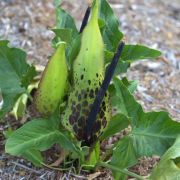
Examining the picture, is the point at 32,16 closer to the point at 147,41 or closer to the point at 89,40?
Answer: the point at 147,41

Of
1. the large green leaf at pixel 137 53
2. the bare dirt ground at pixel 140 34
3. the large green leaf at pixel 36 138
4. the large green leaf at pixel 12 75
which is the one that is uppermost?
the large green leaf at pixel 137 53

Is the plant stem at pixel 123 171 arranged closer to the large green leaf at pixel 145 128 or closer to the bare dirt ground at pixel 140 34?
the large green leaf at pixel 145 128

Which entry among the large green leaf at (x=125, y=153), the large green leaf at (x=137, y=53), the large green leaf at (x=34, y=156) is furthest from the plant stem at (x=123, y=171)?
the large green leaf at (x=137, y=53)

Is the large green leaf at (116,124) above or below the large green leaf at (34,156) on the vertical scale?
above

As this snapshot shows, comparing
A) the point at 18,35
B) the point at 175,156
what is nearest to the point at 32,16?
the point at 18,35

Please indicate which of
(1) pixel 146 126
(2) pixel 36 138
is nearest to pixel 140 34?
(1) pixel 146 126

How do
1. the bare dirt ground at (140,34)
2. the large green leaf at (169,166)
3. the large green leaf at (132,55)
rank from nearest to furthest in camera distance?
the large green leaf at (169,166) → the large green leaf at (132,55) → the bare dirt ground at (140,34)

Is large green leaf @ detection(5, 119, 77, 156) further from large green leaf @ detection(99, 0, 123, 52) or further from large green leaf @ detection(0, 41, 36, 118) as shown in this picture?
large green leaf @ detection(99, 0, 123, 52)
